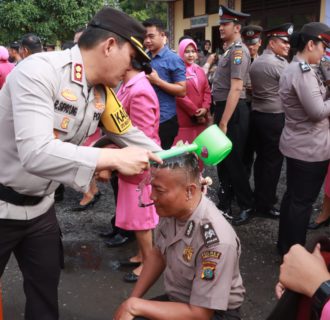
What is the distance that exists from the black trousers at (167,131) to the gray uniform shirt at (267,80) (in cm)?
81

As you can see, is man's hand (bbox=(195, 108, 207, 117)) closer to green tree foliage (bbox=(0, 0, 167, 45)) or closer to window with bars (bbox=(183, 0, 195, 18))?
window with bars (bbox=(183, 0, 195, 18))

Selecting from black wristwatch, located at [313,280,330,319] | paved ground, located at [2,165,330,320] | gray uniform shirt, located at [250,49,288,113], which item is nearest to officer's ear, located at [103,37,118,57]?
black wristwatch, located at [313,280,330,319]

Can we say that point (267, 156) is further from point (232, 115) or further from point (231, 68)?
point (231, 68)

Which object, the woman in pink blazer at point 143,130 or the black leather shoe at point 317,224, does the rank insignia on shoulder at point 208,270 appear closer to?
the woman in pink blazer at point 143,130

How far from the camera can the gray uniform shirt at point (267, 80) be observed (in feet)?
12.5

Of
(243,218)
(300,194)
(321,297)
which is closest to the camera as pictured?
(321,297)

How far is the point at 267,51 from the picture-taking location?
394 cm

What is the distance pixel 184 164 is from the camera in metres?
1.80

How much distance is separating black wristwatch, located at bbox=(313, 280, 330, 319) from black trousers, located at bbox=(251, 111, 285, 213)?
2939 millimetres

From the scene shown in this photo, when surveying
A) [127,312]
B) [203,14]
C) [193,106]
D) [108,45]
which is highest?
[108,45]

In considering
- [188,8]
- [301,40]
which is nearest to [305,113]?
[301,40]

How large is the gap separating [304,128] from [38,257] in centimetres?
203

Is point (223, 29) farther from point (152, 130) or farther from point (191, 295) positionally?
point (191, 295)

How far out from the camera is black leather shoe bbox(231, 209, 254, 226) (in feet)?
13.2
